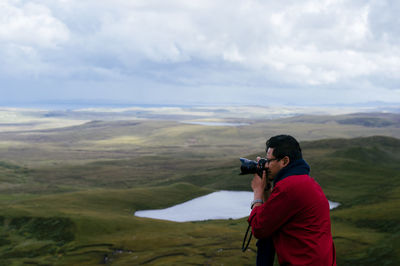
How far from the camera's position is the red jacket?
6930 mm

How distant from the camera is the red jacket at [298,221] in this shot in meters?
6.93

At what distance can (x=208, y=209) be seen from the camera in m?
80.6

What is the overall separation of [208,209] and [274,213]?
74.9 meters

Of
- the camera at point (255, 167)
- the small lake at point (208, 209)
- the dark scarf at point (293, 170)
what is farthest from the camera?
the small lake at point (208, 209)

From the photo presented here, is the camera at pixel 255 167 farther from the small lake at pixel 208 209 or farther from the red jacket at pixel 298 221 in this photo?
the small lake at pixel 208 209

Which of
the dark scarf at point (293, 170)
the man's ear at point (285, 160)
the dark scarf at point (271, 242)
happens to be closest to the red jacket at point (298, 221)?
the dark scarf at point (293, 170)

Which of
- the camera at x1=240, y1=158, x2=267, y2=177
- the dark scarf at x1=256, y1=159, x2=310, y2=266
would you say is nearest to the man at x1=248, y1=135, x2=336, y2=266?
the dark scarf at x1=256, y1=159, x2=310, y2=266

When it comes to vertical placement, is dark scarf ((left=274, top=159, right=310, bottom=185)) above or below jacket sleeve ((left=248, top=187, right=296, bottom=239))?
above

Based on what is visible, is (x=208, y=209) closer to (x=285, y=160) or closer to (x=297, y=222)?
(x=285, y=160)

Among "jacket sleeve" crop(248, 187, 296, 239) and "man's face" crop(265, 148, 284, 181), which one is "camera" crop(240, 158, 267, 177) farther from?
"jacket sleeve" crop(248, 187, 296, 239)

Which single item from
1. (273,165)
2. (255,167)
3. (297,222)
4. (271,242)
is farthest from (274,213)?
(255,167)

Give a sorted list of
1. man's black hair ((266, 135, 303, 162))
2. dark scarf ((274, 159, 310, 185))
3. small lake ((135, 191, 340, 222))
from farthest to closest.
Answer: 1. small lake ((135, 191, 340, 222))
2. man's black hair ((266, 135, 303, 162))
3. dark scarf ((274, 159, 310, 185))

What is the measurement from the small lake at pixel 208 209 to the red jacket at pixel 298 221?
213 feet

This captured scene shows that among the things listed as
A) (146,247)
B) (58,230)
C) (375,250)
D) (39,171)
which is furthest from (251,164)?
(39,171)
